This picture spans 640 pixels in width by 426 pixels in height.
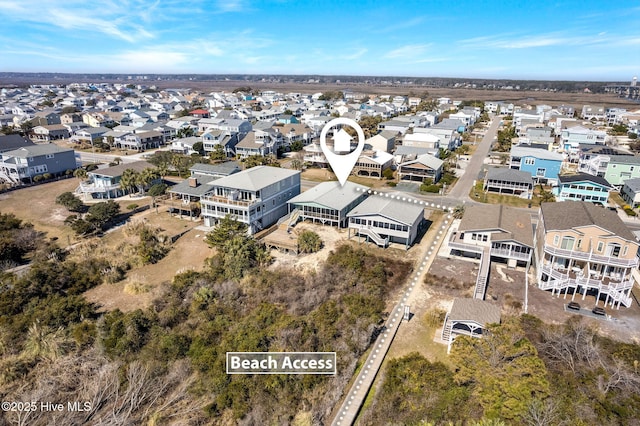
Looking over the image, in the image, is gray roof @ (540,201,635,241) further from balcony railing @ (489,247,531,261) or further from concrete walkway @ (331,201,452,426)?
concrete walkway @ (331,201,452,426)

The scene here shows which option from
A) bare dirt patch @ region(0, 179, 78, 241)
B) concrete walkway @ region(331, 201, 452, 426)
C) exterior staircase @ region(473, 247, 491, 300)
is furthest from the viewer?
bare dirt patch @ region(0, 179, 78, 241)

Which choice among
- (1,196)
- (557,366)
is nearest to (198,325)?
(557,366)

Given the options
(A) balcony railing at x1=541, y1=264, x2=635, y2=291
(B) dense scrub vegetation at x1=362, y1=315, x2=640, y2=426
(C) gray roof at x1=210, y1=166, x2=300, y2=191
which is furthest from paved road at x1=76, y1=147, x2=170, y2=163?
(A) balcony railing at x1=541, y1=264, x2=635, y2=291

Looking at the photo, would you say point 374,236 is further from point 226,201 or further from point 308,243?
point 226,201

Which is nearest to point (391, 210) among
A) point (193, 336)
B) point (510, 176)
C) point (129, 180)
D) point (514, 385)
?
point (193, 336)

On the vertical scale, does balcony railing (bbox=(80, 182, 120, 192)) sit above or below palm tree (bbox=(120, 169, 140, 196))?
below

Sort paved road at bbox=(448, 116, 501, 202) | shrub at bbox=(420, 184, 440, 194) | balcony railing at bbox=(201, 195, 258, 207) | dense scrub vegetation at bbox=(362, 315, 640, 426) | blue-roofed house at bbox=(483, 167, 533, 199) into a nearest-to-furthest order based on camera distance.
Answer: dense scrub vegetation at bbox=(362, 315, 640, 426), balcony railing at bbox=(201, 195, 258, 207), blue-roofed house at bbox=(483, 167, 533, 199), paved road at bbox=(448, 116, 501, 202), shrub at bbox=(420, 184, 440, 194)

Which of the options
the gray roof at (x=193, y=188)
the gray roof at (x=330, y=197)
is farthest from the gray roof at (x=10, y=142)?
the gray roof at (x=330, y=197)

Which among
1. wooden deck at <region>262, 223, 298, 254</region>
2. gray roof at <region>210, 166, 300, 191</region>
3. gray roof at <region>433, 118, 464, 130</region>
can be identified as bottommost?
wooden deck at <region>262, 223, 298, 254</region>
